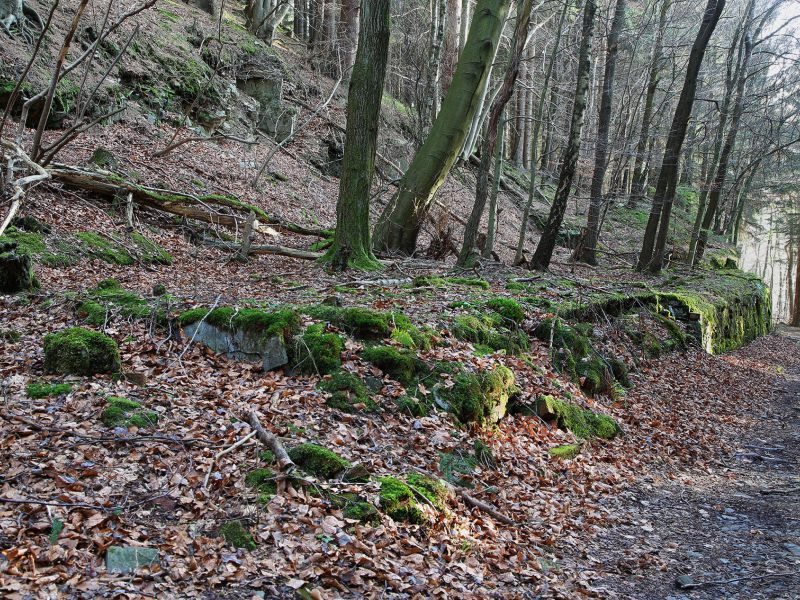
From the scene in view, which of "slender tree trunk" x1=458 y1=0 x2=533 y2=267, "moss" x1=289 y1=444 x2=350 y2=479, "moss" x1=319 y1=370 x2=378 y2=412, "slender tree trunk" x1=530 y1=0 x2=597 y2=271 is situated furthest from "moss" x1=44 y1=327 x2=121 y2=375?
"slender tree trunk" x1=530 y1=0 x2=597 y2=271

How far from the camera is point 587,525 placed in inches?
210

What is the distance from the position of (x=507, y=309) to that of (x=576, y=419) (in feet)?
6.64

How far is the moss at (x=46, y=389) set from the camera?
188 inches

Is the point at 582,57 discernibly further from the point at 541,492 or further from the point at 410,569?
the point at 410,569

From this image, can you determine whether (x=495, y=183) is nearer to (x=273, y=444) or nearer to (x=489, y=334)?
(x=489, y=334)

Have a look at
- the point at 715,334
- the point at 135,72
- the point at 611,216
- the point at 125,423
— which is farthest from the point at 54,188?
the point at 611,216

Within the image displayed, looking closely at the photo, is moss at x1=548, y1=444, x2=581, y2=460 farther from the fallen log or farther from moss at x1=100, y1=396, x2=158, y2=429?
the fallen log

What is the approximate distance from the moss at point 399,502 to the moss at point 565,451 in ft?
8.28

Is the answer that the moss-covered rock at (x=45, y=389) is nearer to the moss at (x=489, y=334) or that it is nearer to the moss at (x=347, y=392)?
the moss at (x=347, y=392)

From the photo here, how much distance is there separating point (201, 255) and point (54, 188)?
9.34 feet

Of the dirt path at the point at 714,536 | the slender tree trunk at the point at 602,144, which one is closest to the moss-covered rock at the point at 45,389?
the dirt path at the point at 714,536

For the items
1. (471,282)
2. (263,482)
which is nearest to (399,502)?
(263,482)

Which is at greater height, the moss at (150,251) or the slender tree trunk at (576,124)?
the slender tree trunk at (576,124)

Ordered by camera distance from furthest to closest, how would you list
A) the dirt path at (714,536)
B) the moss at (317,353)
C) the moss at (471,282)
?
1. the moss at (471,282)
2. the moss at (317,353)
3. the dirt path at (714,536)
